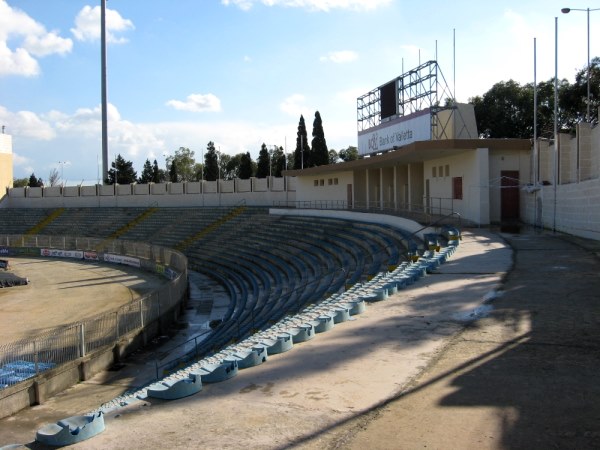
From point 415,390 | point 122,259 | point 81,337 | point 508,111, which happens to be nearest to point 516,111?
point 508,111

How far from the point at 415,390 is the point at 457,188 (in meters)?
21.9

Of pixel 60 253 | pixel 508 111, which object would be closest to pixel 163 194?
pixel 60 253

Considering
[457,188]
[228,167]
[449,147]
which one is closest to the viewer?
[449,147]

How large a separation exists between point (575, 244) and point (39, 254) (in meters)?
40.2

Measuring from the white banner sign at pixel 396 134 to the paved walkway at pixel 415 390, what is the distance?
20.0m

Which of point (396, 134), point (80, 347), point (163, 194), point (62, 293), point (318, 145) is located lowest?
point (62, 293)

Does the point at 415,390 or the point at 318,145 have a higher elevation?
the point at 318,145

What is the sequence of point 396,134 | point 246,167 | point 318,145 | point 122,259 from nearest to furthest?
point 396,134
point 122,259
point 318,145
point 246,167

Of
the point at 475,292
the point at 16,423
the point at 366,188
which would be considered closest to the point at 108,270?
the point at 366,188

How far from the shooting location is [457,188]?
2678cm

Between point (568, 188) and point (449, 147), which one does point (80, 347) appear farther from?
point (568, 188)

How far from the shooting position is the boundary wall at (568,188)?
1947 centimetres

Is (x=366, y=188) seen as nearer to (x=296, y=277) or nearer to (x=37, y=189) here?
(x=296, y=277)

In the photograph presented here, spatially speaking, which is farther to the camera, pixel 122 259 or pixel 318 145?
pixel 318 145
